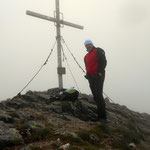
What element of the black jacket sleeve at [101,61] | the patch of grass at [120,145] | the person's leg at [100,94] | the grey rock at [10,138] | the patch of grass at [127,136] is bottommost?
the patch of grass at [127,136]

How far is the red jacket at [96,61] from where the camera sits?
8052mm

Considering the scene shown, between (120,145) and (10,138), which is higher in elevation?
(10,138)

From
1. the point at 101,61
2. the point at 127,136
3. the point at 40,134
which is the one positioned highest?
the point at 101,61

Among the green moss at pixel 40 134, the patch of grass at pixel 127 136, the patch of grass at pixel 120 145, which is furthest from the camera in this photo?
the patch of grass at pixel 127 136

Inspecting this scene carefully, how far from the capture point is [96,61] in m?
8.14

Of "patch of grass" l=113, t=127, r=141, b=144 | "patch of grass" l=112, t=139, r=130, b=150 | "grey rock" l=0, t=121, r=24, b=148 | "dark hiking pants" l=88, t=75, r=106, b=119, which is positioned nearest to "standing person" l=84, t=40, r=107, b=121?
"dark hiking pants" l=88, t=75, r=106, b=119

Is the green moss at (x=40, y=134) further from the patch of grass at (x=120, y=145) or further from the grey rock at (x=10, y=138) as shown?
the patch of grass at (x=120, y=145)

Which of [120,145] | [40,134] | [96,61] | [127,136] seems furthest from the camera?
[96,61]

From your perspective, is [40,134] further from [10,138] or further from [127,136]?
[127,136]

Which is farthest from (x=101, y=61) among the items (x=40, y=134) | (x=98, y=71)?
(x=40, y=134)

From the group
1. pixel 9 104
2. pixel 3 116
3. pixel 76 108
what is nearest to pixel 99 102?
pixel 76 108

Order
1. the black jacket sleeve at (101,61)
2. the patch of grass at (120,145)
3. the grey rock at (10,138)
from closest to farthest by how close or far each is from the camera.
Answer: the grey rock at (10,138), the patch of grass at (120,145), the black jacket sleeve at (101,61)

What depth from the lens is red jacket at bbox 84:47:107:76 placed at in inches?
317

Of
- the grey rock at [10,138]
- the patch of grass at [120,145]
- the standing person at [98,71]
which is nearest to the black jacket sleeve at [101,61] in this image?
the standing person at [98,71]
